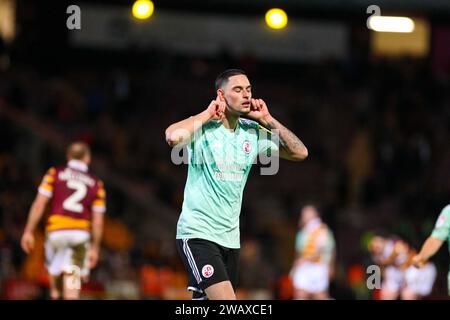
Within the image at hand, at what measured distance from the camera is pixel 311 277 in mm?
20562

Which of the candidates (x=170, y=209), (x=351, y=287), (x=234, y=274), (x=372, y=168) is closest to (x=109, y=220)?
(x=170, y=209)

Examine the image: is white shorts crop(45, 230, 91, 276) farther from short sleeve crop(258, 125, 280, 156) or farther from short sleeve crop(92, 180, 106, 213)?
short sleeve crop(258, 125, 280, 156)

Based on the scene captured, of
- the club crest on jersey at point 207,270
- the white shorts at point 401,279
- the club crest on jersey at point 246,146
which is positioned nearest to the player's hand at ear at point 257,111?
the club crest on jersey at point 246,146

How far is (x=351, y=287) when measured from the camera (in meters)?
23.0

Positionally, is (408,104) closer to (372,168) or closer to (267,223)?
(372,168)

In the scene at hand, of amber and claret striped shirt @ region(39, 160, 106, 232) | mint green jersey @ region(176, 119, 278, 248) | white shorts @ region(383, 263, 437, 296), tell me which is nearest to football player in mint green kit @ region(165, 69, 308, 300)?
mint green jersey @ region(176, 119, 278, 248)

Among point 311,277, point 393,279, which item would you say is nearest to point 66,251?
point 311,277

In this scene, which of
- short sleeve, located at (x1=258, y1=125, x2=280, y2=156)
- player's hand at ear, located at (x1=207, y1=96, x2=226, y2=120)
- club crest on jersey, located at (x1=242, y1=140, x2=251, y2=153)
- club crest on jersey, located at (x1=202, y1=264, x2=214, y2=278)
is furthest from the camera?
short sleeve, located at (x1=258, y1=125, x2=280, y2=156)

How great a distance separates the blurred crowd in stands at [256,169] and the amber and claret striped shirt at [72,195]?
645 centimetres

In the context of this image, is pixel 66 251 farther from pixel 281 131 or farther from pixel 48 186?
pixel 281 131

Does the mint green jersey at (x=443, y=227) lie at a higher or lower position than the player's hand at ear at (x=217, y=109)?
lower

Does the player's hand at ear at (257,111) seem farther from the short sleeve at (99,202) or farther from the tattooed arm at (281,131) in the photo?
the short sleeve at (99,202)

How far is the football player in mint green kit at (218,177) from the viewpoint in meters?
9.36

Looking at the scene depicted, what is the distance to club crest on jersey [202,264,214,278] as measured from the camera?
927 centimetres
